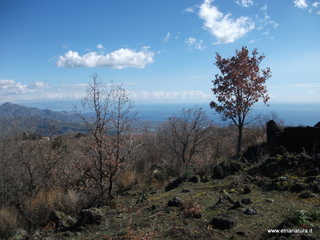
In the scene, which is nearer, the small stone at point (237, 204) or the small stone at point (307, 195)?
the small stone at point (237, 204)

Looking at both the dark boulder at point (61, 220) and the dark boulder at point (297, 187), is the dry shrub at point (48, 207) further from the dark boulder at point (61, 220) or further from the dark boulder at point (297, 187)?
the dark boulder at point (297, 187)

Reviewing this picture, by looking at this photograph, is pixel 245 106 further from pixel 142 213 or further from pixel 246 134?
pixel 142 213

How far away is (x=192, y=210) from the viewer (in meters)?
5.53

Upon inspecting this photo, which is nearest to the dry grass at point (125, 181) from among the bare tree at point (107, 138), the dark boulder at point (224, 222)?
the bare tree at point (107, 138)

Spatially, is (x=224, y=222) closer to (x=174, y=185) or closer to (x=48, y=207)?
(x=174, y=185)

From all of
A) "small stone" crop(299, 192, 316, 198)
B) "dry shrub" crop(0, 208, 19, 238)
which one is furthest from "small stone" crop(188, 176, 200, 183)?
"dry shrub" crop(0, 208, 19, 238)

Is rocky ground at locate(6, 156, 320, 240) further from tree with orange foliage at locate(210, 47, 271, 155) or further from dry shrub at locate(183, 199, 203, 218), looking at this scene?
tree with orange foliage at locate(210, 47, 271, 155)

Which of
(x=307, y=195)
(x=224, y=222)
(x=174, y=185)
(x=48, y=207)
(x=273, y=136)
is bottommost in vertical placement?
(x=48, y=207)

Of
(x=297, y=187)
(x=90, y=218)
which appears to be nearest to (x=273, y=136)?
(x=297, y=187)

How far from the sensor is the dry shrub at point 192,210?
17.9 feet

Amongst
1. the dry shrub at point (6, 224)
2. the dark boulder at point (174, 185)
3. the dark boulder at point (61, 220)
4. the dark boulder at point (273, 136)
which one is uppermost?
the dark boulder at point (273, 136)

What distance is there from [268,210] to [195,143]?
10.7m

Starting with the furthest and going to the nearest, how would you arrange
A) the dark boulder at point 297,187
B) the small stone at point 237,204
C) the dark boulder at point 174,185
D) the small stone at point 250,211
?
1. the dark boulder at point 174,185
2. the dark boulder at point 297,187
3. the small stone at point 237,204
4. the small stone at point 250,211

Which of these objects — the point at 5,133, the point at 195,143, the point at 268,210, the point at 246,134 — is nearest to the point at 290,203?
the point at 268,210
